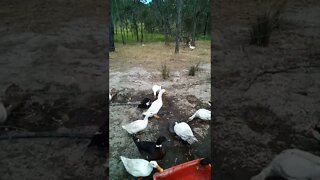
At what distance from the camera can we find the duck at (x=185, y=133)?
5.20 feet

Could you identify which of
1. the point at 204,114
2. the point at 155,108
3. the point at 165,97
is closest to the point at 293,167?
the point at 204,114

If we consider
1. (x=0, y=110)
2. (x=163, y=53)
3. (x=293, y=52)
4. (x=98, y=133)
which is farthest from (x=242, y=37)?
(x=0, y=110)

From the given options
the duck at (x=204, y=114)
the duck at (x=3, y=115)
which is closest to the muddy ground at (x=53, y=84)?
the duck at (x=3, y=115)

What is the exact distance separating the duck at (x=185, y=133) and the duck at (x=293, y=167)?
410 mm

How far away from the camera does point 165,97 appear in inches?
76.3

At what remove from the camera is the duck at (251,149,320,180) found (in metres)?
1.09

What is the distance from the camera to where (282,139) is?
1.47 metres

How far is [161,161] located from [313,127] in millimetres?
629

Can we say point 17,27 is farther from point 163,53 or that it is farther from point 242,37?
point 242,37

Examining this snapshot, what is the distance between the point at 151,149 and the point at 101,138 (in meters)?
0.21

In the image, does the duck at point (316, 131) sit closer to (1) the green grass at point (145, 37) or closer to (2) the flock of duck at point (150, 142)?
(2) the flock of duck at point (150, 142)

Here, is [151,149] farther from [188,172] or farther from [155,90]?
[155,90]

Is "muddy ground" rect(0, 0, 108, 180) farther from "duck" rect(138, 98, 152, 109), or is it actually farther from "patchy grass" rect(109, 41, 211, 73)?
"duck" rect(138, 98, 152, 109)

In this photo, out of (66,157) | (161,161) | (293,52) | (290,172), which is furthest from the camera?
(293,52)
